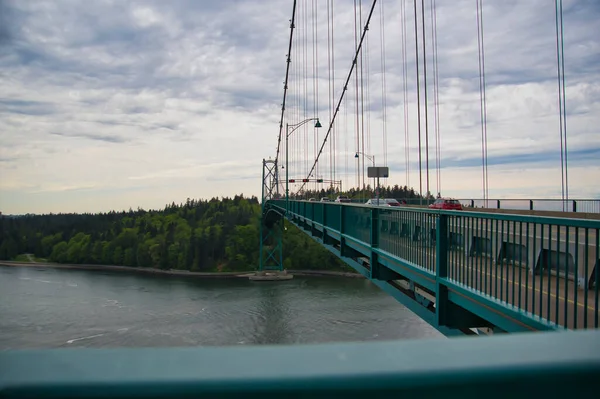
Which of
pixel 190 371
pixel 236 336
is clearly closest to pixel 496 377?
pixel 190 371

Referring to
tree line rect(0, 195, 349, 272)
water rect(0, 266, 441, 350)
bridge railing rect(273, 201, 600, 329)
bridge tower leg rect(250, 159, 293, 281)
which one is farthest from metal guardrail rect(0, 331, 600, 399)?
tree line rect(0, 195, 349, 272)

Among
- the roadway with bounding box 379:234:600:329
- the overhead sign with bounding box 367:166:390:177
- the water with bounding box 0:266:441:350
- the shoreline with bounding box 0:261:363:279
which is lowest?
the shoreline with bounding box 0:261:363:279

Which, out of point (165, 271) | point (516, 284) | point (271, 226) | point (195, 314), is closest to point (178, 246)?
point (165, 271)

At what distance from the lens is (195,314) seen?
33.6 m

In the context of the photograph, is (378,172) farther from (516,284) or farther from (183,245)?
(183,245)

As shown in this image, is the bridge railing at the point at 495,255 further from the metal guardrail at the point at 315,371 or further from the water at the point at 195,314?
the water at the point at 195,314

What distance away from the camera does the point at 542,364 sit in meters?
0.68

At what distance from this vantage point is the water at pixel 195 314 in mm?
26641

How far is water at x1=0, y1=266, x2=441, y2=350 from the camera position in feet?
87.4

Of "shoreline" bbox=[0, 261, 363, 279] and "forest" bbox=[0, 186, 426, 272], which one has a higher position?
"forest" bbox=[0, 186, 426, 272]

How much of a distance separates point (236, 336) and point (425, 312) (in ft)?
72.8

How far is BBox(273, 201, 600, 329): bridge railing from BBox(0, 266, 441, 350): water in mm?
17652

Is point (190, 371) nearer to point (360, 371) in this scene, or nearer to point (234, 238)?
point (360, 371)

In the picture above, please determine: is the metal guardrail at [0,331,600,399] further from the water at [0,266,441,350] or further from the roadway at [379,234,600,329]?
the water at [0,266,441,350]
